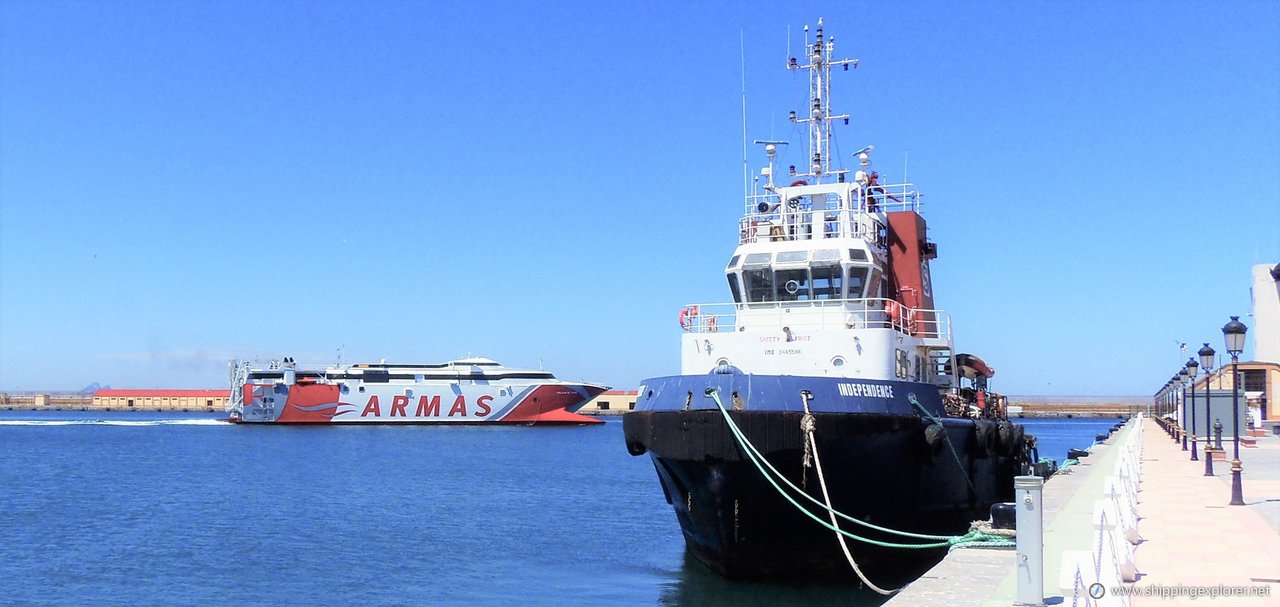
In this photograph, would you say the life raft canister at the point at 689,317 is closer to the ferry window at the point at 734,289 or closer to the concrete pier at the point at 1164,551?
the ferry window at the point at 734,289

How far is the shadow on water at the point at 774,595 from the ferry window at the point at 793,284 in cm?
547

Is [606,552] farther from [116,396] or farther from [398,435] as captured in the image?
[116,396]

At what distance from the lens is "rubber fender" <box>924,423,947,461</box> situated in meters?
17.6

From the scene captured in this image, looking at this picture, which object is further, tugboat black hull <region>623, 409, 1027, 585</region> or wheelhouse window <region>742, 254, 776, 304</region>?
wheelhouse window <region>742, 254, 776, 304</region>

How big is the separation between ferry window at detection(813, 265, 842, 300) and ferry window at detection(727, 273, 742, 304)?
151cm

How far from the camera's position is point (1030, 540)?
843cm

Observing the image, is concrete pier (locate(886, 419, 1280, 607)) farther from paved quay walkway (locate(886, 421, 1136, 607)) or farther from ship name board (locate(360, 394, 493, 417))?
ship name board (locate(360, 394, 493, 417))

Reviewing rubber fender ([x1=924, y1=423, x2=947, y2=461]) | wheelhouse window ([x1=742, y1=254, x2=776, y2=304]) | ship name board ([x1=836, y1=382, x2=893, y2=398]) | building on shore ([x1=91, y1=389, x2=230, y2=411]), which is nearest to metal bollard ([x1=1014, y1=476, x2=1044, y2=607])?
ship name board ([x1=836, y1=382, x2=893, y2=398])

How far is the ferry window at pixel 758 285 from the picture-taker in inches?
818

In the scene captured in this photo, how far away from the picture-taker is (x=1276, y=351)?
58.4m

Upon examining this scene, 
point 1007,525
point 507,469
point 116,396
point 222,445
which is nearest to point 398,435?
point 222,445

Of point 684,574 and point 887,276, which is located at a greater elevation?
point 887,276

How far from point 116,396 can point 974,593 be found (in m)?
185

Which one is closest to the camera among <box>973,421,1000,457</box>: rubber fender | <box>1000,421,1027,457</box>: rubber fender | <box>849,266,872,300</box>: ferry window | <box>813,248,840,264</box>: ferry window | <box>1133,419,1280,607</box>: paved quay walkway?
<box>1133,419,1280,607</box>: paved quay walkway
